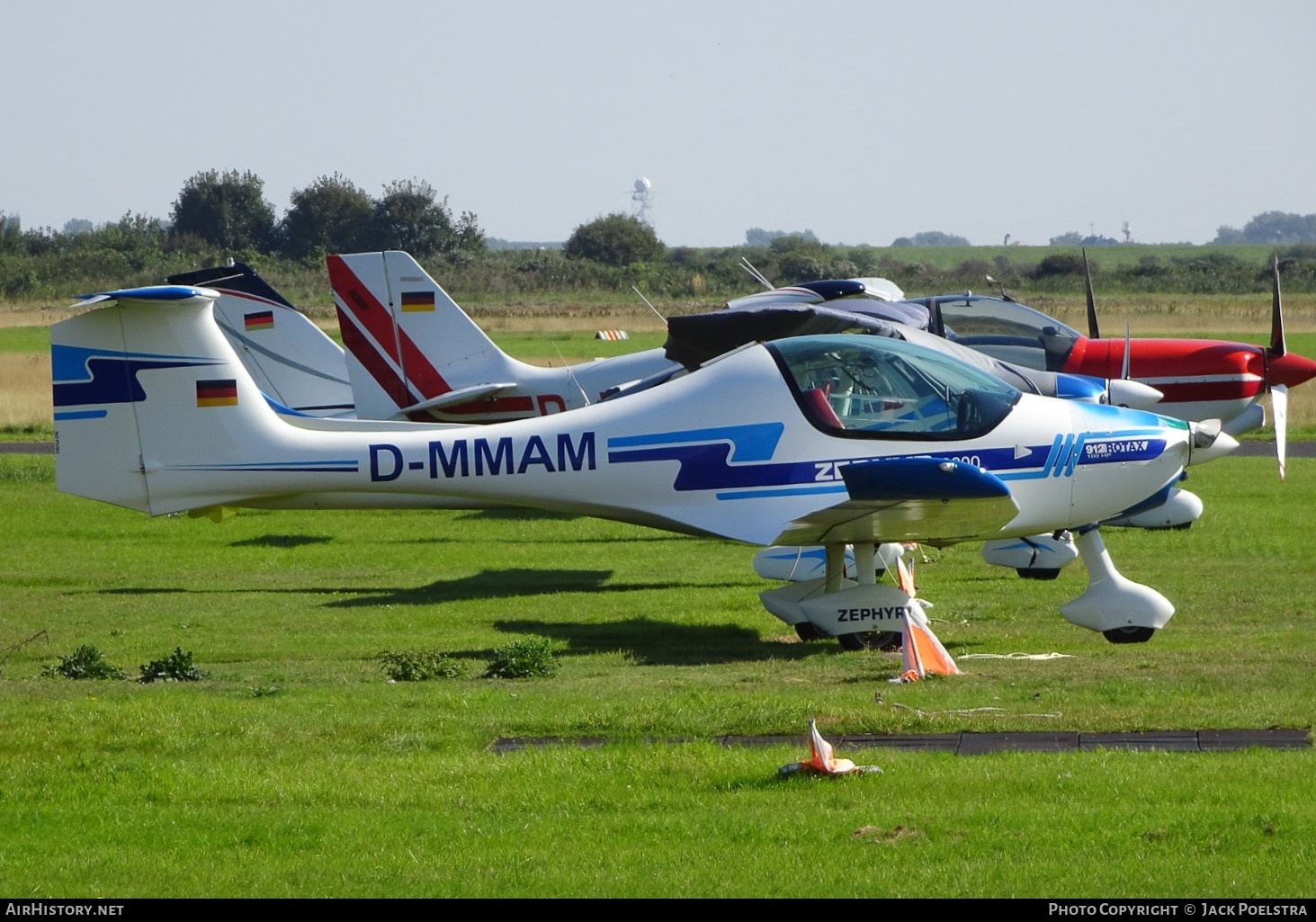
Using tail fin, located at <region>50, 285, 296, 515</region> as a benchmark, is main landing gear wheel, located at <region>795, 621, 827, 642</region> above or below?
below

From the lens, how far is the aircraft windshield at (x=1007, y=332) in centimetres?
1808

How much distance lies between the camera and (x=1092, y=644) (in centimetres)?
1103

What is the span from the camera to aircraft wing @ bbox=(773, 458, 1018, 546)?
1040 centimetres

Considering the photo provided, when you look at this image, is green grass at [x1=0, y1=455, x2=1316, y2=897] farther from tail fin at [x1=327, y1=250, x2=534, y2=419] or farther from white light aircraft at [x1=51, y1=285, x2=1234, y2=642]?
tail fin at [x1=327, y1=250, x2=534, y2=419]

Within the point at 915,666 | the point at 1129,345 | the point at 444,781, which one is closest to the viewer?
the point at 444,781

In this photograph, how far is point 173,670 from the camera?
10336mm

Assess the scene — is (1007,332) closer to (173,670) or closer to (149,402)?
(149,402)

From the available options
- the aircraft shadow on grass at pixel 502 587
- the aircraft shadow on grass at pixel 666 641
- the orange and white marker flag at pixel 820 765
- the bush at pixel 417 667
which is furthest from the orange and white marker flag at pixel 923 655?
the aircraft shadow on grass at pixel 502 587

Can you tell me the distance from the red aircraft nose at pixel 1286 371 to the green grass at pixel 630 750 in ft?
11.2

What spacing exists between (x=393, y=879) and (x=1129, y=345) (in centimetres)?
1412

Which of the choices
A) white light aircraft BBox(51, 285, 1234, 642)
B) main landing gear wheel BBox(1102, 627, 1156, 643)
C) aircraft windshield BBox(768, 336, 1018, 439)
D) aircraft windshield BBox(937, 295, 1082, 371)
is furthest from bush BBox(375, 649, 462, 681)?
aircraft windshield BBox(937, 295, 1082, 371)

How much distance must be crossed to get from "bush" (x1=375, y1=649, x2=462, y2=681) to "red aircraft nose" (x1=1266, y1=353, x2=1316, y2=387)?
11.2 m
